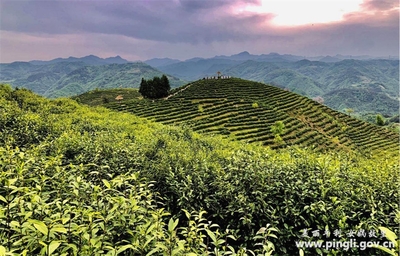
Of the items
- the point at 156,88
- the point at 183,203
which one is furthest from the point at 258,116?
the point at 183,203

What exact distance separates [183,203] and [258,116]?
41756 mm

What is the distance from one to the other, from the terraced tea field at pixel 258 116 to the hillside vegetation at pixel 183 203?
30.3 m

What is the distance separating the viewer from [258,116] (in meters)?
44.4

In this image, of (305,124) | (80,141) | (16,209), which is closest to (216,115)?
(305,124)

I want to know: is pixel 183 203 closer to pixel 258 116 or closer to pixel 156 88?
pixel 258 116

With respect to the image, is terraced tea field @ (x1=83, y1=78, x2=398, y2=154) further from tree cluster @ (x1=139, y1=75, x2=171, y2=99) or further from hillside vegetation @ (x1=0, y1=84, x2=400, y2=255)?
hillside vegetation @ (x1=0, y1=84, x2=400, y2=255)

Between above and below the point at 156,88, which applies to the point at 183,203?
below

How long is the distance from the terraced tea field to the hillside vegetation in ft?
99.3

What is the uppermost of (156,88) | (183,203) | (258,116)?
(156,88)

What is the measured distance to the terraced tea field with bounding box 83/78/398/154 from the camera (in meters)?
39.1

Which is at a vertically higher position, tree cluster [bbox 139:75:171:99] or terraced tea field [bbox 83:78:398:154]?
tree cluster [bbox 139:75:171:99]

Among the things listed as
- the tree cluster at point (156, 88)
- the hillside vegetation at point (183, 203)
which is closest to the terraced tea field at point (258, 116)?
the tree cluster at point (156, 88)

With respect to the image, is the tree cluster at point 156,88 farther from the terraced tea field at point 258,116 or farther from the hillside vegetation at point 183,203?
the hillside vegetation at point 183,203

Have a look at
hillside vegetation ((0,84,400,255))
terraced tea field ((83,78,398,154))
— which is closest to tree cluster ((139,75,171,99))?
terraced tea field ((83,78,398,154))
